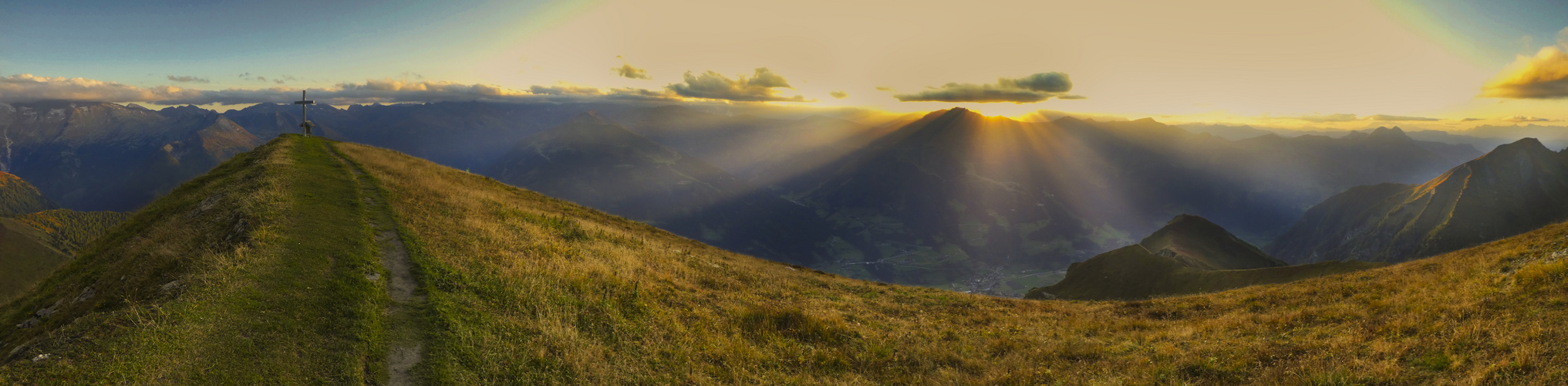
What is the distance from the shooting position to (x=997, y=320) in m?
21.4

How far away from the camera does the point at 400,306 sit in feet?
41.5

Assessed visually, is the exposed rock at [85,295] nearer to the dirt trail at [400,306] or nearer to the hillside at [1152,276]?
the dirt trail at [400,306]

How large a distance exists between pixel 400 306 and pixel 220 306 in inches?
121

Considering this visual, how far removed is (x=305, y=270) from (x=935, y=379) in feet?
54.0

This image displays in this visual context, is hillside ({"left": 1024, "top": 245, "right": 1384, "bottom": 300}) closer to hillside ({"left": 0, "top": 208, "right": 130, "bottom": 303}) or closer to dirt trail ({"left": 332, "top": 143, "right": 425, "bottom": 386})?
dirt trail ({"left": 332, "top": 143, "right": 425, "bottom": 386})

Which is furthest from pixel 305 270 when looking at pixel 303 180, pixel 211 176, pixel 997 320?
pixel 211 176

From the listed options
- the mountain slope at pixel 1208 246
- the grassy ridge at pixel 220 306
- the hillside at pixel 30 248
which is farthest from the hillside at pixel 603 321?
the hillside at pixel 30 248

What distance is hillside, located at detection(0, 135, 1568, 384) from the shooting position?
996cm

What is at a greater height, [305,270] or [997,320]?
[305,270]

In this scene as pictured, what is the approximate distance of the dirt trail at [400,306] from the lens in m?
10.0

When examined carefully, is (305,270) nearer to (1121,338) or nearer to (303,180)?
(303,180)

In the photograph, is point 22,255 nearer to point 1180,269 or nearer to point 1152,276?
point 1152,276

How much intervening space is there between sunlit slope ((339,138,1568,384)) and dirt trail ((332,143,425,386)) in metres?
0.31

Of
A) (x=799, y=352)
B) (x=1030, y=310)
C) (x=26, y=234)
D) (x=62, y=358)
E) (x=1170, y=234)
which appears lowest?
(x=26, y=234)
